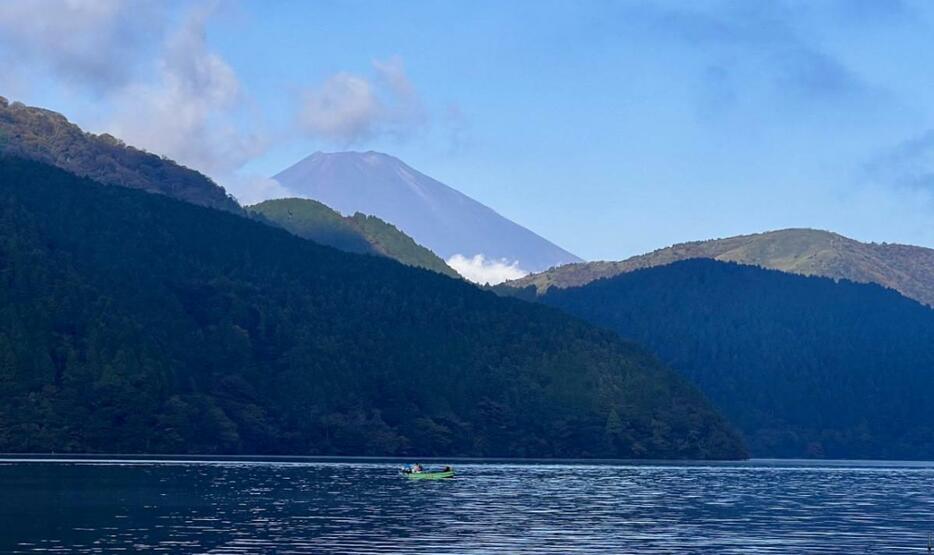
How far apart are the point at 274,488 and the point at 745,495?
200ft

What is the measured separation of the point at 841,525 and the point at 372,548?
5394 cm

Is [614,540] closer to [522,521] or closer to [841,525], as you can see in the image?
[522,521]

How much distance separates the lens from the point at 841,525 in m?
143

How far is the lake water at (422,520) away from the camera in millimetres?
113062

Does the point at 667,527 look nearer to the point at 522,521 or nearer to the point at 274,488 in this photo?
the point at 522,521

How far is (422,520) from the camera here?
139 metres

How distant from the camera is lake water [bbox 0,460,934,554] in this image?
371 ft

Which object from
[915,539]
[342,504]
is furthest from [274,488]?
[915,539]

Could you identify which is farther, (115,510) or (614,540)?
(115,510)

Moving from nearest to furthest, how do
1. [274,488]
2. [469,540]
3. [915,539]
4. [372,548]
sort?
[372,548] < [469,540] < [915,539] < [274,488]

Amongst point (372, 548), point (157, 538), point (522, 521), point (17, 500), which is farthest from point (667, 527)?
point (17, 500)

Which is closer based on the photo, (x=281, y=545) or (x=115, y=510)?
(x=281, y=545)

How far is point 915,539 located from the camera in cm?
12788

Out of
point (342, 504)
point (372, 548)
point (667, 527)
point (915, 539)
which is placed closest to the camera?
point (372, 548)
